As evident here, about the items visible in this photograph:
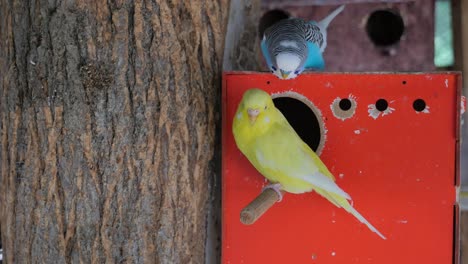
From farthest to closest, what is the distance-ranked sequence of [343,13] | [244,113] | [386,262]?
[343,13]
[386,262]
[244,113]

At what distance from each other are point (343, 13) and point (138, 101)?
2.76 ft

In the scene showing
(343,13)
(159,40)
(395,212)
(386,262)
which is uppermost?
(343,13)

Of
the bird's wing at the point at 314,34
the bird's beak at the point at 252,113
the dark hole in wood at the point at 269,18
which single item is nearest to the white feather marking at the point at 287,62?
the bird's beak at the point at 252,113

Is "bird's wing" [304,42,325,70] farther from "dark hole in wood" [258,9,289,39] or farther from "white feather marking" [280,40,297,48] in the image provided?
"dark hole in wood" [258,9,289,39]

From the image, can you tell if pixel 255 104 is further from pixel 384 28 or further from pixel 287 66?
pixel 384 28

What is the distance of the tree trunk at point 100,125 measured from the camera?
1.10 meters

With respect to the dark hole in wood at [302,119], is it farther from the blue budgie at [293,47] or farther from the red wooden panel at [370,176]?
the red wooden panel at [370,176]

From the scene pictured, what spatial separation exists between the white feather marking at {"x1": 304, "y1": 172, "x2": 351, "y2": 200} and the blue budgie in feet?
0.71

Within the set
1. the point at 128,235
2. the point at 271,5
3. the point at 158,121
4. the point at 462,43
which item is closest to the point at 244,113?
the point at 158,121

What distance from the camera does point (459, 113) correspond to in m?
1.13

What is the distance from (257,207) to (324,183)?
146mm

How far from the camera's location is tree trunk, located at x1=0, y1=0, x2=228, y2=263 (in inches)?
43.3

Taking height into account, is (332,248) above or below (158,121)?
below

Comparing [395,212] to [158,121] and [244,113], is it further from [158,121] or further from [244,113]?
[158,121]
